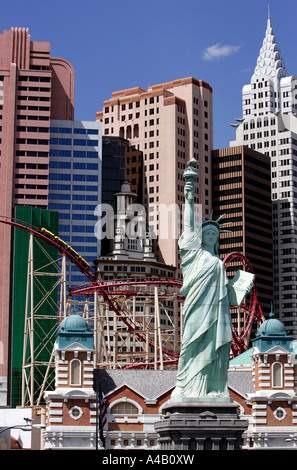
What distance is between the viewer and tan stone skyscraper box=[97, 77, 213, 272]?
149125 mm

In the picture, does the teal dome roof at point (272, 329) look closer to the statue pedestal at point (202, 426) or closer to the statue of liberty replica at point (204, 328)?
the statue of liberty replica at point (204, 328)

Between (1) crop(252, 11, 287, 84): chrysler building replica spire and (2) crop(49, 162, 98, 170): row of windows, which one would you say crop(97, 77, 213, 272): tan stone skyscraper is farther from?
(1) crop(252, 11, 287, 84): chrysler building replica spire

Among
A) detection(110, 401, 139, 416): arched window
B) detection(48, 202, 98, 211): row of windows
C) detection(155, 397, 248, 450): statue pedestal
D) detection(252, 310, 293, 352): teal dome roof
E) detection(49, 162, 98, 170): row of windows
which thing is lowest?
detection(155, 397, 248, 450): statue pedestal

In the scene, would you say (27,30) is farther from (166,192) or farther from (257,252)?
(257,252)

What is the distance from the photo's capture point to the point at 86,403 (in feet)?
226

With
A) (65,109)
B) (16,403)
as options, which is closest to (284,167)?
(65,109)

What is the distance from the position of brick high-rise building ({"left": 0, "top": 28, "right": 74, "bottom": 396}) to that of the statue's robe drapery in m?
71.7

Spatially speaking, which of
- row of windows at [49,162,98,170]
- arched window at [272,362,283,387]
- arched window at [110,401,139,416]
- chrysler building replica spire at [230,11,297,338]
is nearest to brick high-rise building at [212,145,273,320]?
chrysler building replica spire at [230,11,297,338]

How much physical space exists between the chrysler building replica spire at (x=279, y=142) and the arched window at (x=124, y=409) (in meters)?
83.6

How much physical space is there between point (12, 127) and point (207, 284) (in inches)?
3075

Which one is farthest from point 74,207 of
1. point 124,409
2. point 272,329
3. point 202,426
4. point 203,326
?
point 202,426

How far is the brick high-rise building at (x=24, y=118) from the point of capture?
13738 centimetres

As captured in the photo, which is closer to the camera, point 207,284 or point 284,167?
point 207,284

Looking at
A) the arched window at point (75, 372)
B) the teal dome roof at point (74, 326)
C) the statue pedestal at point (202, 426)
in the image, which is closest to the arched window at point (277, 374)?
the statue pedestal at point (202, 426)
